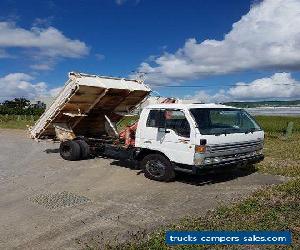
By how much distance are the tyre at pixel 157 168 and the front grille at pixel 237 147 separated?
126 centimetres

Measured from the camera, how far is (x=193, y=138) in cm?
1038

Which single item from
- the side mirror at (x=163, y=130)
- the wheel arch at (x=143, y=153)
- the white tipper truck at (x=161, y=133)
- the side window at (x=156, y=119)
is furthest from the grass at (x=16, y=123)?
the side mirror at (x=163, y=130)

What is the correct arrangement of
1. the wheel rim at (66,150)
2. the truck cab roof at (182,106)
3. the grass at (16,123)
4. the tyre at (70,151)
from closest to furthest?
the truck cab roof at (182,106) < the tyre at (70,151) < the wheel rim at (66,150) < the grass at (16,123)

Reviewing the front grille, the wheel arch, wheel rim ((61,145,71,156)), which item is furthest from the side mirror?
wheel rim ((61,145,71,156))

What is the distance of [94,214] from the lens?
8320 mm

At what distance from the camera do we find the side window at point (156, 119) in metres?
11.5

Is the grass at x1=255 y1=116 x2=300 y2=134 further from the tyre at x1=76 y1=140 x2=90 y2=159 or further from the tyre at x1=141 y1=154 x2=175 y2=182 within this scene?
the tyre at x1=141 y1=154 x2=175 y2=182

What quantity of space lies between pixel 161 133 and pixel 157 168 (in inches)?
36.7

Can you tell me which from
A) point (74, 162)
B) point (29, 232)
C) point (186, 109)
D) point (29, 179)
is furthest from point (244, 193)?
point (74, 162)

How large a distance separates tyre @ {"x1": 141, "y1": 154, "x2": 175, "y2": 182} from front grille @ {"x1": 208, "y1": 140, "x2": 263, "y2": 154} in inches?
49.6

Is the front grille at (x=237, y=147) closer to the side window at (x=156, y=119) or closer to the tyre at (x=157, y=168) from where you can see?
the tyre at (x=157, y=168)

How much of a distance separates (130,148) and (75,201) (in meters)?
3.49

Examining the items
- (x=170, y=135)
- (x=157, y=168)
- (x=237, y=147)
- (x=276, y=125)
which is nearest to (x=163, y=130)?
(x=170, y=135)

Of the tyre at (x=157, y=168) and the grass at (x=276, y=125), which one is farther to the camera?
the grass at (x=276, y=125)
